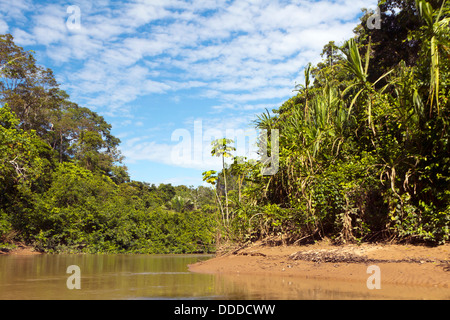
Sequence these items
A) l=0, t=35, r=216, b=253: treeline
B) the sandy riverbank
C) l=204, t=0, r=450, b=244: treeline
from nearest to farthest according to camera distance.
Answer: the sandy riverbank < l=204, t=0, r=450, b=244: treeline < l=0, t=35, r=216, b=253: treeline

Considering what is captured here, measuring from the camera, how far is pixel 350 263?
673cm

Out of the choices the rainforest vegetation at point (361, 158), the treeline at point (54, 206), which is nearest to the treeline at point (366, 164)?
the rainforest vegetation at point (361, 158)

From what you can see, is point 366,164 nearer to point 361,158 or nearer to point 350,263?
point 361,158

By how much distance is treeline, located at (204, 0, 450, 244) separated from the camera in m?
6.69

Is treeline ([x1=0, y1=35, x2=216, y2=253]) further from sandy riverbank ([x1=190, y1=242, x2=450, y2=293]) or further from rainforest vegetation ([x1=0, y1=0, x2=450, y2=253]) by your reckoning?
sandy riverbank ([x1=190, y1=242, x2=450, y2=293])

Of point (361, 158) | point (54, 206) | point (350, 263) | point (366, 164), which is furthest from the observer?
point (54, 206)

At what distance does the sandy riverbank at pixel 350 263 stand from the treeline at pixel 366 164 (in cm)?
40

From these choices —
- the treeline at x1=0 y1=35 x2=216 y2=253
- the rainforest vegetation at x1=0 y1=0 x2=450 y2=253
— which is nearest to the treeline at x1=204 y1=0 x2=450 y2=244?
the rainforest vegetation at x1=0 y1=0 x2=450 y2=253

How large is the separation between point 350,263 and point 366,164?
7.46ft

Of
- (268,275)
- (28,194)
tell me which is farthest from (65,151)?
(268,275)

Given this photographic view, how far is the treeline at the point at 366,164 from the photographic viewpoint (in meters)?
6.69

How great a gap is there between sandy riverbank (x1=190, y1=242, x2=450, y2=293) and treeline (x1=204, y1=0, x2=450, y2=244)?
40cm

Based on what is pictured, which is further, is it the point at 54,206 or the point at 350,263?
the point at 54,206

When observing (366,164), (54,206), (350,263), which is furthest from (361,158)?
(54,206)
